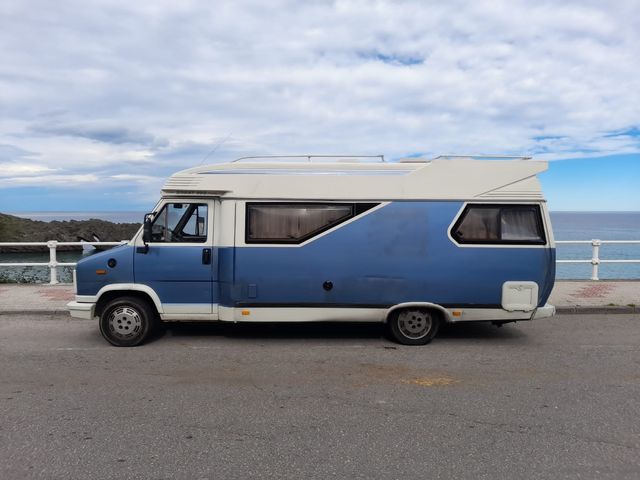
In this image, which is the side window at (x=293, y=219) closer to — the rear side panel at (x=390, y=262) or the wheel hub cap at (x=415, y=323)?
the rear side panel at (x=390, y=262)

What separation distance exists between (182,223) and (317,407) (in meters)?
3.45

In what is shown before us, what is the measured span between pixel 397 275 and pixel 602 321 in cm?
449

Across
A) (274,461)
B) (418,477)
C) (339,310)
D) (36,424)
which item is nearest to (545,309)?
(339,310)

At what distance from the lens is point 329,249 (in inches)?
273

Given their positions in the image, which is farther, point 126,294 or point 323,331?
point 323,331

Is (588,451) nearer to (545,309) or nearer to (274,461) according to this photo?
(274,461)

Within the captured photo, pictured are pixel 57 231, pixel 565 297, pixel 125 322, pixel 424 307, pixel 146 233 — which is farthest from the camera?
pixel 57 231

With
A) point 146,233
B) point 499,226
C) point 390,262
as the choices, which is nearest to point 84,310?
point 146,233

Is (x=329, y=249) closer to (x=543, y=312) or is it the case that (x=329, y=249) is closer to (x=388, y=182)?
(x=388, y=182)

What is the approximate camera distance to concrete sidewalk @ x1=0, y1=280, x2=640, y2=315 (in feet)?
31.3

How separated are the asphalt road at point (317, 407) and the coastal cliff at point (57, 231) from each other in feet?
171

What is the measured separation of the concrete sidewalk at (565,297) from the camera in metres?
9.55

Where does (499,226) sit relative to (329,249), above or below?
above

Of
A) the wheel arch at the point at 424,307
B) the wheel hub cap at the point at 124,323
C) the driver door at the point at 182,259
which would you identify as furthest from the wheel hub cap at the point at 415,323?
the wheel hub cap at the point at 124,323
